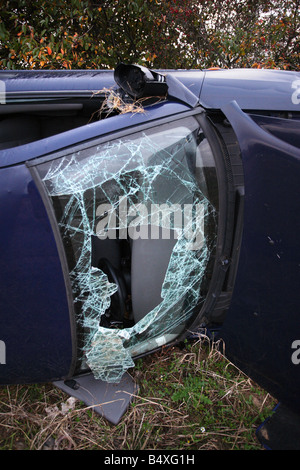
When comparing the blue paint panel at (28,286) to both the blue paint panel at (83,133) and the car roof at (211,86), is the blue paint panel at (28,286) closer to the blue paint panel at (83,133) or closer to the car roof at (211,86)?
the blue paint panel at (83,133)

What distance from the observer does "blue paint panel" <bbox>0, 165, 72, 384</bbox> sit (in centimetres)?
131

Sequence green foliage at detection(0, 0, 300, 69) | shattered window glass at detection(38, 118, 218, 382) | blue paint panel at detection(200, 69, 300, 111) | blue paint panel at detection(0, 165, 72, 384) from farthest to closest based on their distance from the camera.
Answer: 1. green foliage at detection(0, 0, 300, 69)
2. blue paint panel at detection(200, 69, 300, 111)
3. shattered window glass at detection(38, 118, 218, 382)
4. blue paint panel at detection(0, 165, 72, 384)

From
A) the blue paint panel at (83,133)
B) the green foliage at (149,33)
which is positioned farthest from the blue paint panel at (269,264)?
the green foliage at (149,33)

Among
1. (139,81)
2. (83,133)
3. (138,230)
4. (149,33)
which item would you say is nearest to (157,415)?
(138,230)

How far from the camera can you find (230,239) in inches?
63.4

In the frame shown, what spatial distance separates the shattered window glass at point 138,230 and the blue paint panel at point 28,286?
70 millimetres

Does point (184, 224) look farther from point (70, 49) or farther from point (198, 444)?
point (70, 49)

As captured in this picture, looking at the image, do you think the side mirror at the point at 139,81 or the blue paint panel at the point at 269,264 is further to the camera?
the side mirror at the point at 139,81

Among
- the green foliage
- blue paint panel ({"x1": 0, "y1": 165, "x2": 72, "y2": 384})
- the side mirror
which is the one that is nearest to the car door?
blue paint panel ({"x1": 0, "y1": 165, "x2": 72, "y2": 384})

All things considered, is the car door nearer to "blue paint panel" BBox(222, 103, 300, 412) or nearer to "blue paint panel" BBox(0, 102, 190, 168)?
"blue paint panel" BBox(0, 102, 190, 168)

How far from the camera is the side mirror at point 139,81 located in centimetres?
158

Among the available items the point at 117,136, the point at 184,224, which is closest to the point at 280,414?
the point at 184,224

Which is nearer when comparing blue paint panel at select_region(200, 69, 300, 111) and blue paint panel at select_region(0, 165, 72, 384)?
blue paint panel at select_region(0, 165, 72, 384)

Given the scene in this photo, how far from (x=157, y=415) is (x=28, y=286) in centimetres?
90
